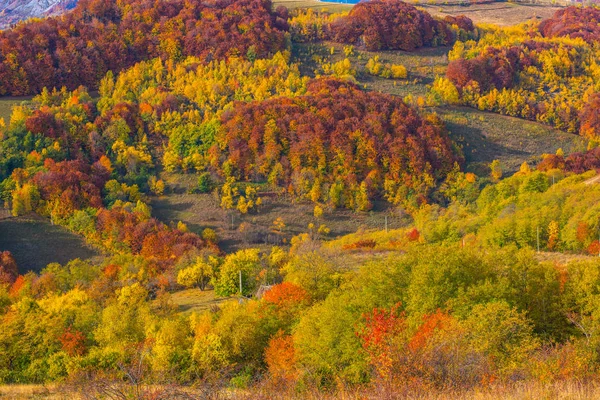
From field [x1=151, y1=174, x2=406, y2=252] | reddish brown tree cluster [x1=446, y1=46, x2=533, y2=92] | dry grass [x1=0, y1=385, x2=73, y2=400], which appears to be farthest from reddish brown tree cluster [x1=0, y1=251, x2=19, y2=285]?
reddish brown tree cluster [x1=446, y1=46, x2=533, y2=92]

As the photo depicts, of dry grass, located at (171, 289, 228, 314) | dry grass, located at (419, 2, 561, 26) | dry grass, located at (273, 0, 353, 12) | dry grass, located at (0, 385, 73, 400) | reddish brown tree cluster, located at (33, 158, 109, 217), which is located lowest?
dry grass, located at (171, 289, 228, 314)

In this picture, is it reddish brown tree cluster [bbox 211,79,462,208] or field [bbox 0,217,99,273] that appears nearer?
field [bbox 0,217,99,273]

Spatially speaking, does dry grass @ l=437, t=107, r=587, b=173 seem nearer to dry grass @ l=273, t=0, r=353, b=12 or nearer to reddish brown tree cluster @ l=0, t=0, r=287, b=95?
reddish brown tree cluster @ l=0, t=0, r=287, b=95

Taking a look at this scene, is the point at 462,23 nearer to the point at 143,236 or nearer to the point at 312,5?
the point at 312,5

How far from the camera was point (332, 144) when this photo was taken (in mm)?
110125

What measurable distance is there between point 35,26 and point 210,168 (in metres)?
56.8

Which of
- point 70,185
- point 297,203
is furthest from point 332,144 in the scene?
point 70,185

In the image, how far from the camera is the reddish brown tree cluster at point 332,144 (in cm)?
A: 10444

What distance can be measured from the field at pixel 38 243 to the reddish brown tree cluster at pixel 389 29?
3091 inches

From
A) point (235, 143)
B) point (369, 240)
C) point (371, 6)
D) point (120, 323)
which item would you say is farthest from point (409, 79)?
point (120, 323)

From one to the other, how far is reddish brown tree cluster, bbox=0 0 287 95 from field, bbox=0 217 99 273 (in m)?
44.3

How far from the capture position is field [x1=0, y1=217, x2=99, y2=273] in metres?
81.9

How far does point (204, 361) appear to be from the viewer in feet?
118

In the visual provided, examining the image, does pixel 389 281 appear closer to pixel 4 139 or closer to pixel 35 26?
pixel 4 139
